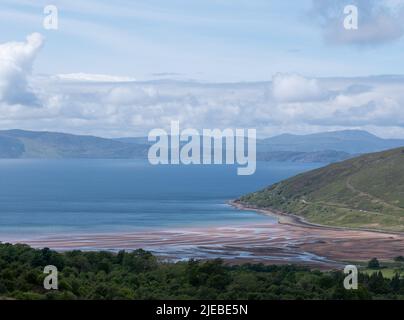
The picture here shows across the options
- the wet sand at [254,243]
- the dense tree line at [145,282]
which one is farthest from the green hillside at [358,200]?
the dense tree line at [145,282]

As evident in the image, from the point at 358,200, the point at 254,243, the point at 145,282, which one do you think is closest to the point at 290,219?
the point at 358,200

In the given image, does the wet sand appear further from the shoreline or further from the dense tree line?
the dense tree line

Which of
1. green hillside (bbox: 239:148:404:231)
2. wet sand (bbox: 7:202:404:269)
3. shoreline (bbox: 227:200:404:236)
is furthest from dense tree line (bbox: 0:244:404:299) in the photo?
green hillside (bbox: 239:148:404:231)

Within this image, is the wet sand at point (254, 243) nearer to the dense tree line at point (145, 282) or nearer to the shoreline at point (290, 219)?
the shoreline at point (290, 219)

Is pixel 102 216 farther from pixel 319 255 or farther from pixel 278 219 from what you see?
pixel 319 255

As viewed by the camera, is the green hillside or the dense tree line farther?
the green hillside
